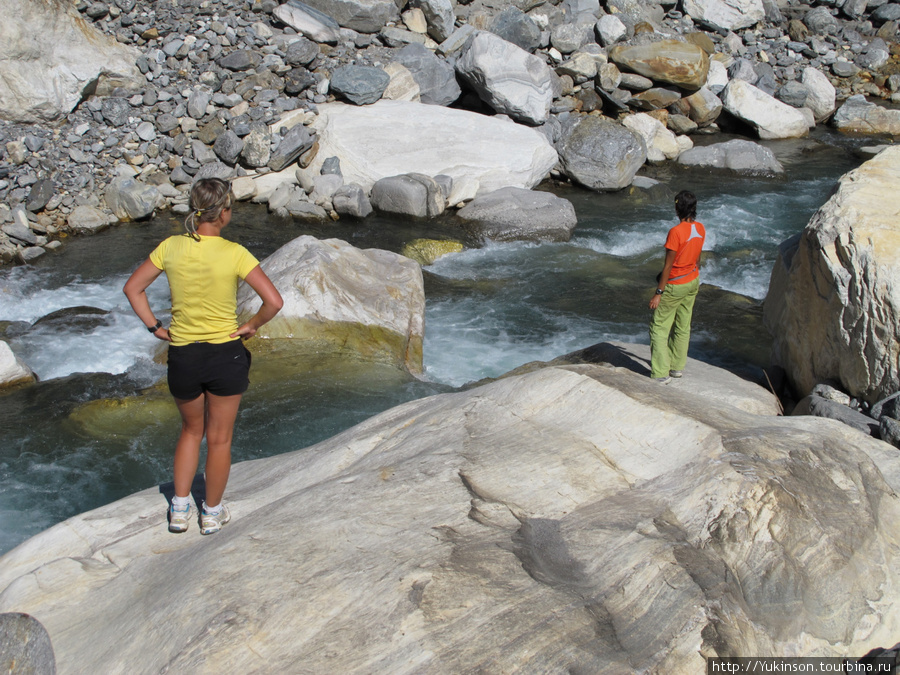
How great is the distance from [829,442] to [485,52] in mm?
13993

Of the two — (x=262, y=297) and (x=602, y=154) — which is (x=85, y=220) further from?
(x=262, y=297)

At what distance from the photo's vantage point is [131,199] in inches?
520

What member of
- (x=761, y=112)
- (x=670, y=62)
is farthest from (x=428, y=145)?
(x=761, y=112)

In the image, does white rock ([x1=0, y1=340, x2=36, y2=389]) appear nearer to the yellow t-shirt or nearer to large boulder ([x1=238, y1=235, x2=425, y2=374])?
large boulder ([x1=238, y1=235, x2=425, y2=374])

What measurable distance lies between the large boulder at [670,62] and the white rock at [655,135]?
1.61 meters

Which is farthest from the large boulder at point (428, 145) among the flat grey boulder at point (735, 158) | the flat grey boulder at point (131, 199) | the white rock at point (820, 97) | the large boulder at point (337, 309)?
the white rock at point (820, 97)

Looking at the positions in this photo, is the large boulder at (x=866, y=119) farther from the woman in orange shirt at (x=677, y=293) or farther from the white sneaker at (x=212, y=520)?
the white sneaker at (x=212, y=520)

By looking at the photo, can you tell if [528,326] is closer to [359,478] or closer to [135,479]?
[135,479]

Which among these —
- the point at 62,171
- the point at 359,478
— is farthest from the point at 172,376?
the point at 62,171

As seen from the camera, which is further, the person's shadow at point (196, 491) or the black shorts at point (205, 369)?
the person's shadow at point (196, 491)

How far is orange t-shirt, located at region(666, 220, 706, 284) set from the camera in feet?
20.3

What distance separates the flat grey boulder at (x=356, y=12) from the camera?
680 inches

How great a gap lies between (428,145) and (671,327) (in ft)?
29.4

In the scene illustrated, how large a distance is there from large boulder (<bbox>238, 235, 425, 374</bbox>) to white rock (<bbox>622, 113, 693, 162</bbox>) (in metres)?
10.2
